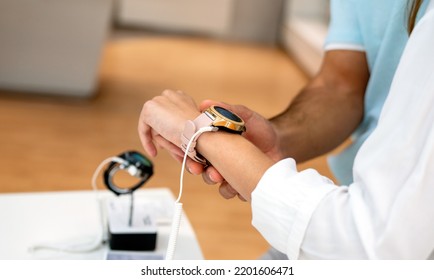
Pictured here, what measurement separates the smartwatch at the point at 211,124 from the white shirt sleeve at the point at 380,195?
112mm

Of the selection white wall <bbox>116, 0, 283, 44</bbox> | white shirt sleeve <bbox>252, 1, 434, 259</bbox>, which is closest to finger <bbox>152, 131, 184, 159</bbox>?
white shirt sleeve <bbox>252, 1, 434, 259</bbox>

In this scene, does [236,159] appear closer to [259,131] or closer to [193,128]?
[193,128]

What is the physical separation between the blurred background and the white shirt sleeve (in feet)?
5.23

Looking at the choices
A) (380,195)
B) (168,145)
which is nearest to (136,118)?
(168,145)

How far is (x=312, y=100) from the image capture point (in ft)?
4.45

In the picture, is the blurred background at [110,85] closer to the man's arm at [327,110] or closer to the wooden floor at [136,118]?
the wooden floor at [136,118]

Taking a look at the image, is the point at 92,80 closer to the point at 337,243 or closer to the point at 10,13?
the point at 10,13

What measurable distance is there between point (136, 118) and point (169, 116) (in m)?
3.00

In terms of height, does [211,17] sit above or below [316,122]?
below

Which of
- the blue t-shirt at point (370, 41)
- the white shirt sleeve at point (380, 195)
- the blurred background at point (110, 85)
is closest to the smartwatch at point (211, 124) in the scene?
the white shirt sleeve at point (380, 195)

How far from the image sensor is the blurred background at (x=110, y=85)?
9.39 feet

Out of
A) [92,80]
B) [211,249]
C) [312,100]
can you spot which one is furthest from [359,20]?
[92,80]

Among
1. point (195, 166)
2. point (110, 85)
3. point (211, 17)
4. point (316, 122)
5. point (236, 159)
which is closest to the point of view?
point (236, 159)

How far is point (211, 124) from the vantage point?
0.89m
